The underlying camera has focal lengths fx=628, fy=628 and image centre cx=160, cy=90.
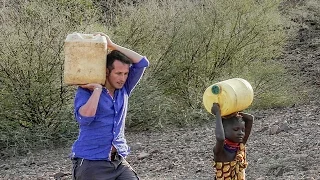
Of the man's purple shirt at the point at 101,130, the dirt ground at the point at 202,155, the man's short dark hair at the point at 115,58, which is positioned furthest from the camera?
the dirt ground at the point at 202,155

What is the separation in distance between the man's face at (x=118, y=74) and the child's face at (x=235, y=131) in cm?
89

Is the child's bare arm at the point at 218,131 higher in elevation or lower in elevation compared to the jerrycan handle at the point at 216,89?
lower

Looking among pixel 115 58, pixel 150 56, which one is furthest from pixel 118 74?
pixel 150 56

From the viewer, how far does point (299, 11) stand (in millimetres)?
19031

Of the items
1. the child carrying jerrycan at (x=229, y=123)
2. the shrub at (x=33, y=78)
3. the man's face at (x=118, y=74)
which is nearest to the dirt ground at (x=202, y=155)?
the shrub at (x=33, y=78)

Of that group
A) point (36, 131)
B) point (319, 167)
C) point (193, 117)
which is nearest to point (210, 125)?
point (193, 117)

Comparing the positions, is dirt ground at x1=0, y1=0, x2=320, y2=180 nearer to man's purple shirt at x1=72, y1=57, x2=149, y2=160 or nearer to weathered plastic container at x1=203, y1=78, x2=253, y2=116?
weathered plastic container at x1=203, y1=78, x2=253, y2=116

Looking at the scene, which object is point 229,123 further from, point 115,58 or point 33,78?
point 33,78

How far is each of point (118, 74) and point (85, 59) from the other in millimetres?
247

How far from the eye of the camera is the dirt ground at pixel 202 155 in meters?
7.03

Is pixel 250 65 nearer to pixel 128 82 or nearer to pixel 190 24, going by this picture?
pixel 190 24

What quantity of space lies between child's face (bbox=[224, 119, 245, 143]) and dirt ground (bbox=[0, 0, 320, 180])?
186 centimetres

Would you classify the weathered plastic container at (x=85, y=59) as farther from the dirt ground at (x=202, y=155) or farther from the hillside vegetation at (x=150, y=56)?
the hillside vegetation at (x=150, y=56)

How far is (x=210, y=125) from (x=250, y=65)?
2450mm
